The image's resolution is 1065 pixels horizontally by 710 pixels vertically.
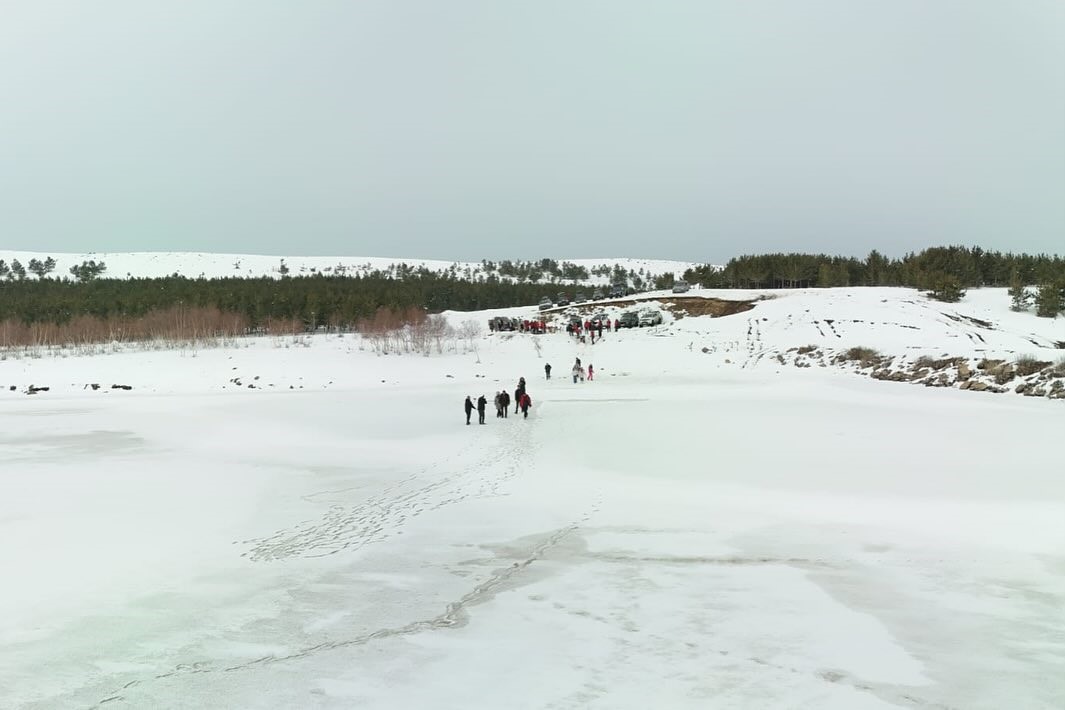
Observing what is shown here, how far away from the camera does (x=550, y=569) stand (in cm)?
802

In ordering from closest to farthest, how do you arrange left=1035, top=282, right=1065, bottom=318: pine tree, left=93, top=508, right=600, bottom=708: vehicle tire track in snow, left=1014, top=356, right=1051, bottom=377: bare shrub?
left=93, top=508, right=600, bottom=708: vehicle tire track in snow → left=1014, top=356, right=1051, bottom=377: bare shrub → left=1035, top=282, right=1065, bottom=318: pine tree

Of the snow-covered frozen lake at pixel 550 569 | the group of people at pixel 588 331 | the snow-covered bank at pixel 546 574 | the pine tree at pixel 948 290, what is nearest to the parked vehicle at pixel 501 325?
the group of people at pixel 588 331

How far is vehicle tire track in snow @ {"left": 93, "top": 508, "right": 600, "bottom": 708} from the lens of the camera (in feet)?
17.4

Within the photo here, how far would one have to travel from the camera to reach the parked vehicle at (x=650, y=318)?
66500 mm

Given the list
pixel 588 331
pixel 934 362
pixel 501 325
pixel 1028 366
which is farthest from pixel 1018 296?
pixel 501 325

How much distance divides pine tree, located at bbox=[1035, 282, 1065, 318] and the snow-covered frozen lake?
Answer: 162 ft

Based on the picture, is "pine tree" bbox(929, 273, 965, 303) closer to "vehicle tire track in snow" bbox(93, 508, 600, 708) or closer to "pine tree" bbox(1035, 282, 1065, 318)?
"pine tree" bbox(1035, 282, 1065, 318)

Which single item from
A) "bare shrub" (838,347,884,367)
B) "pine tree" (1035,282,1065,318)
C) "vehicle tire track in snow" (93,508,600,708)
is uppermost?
"pine tree" (1035,282,1065,318)

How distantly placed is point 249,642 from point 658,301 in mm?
72721

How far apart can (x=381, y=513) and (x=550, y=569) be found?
399 centimetres

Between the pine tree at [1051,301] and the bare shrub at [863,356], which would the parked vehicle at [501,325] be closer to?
the bare shrub at [863,356]

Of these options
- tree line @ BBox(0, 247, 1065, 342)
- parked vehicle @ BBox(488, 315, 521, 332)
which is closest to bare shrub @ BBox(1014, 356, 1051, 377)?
parked vehicle @ BBox(488, 315, 521, 332)

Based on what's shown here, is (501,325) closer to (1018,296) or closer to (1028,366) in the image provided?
(1018,296)

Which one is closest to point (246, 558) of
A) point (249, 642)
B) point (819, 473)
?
point (249, 642)
